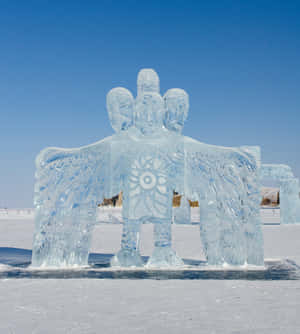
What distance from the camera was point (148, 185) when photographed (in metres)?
6.20

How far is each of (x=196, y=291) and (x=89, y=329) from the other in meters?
1.67

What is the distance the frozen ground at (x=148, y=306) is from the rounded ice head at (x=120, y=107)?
2520mm

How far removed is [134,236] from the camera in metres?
6.14

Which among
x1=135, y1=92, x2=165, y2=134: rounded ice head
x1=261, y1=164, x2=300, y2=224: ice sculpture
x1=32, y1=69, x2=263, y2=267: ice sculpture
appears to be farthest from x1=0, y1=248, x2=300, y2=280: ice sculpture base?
x1=261, y1=164, x2=300, y2=224: ice sculpture

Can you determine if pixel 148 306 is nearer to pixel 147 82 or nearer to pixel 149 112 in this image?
pixel 149 112

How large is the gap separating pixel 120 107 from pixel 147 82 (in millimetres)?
588

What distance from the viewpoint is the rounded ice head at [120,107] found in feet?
20.9

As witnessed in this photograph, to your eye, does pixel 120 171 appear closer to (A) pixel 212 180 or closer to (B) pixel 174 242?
(A) pixel 212 180

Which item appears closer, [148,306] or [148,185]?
[148,306]

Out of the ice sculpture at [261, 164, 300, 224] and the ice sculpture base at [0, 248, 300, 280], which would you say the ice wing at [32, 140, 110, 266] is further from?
the ice sculpture at [261, 164, 300, 224]

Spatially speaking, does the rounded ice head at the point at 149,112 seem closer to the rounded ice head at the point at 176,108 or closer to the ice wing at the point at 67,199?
the rounded ice head at the point at 176,108

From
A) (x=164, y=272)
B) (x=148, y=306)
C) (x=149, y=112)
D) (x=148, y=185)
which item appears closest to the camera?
(x=148, y=306)

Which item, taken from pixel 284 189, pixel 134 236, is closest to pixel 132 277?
pixel 134 236

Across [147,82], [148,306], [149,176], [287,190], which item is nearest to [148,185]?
[149,176]
